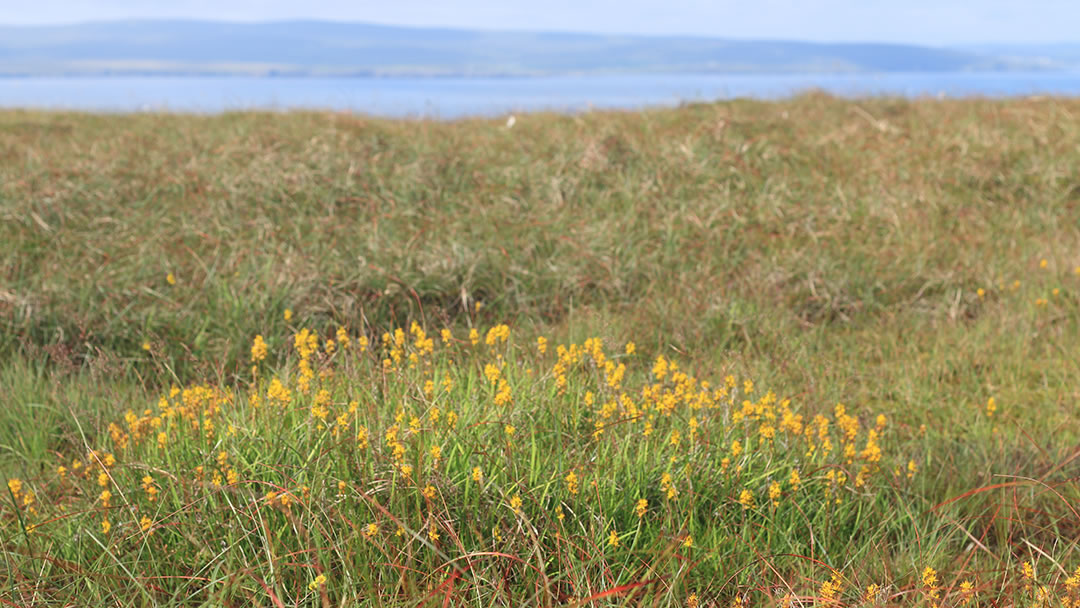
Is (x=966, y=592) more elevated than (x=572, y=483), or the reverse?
(x=572, y=483)

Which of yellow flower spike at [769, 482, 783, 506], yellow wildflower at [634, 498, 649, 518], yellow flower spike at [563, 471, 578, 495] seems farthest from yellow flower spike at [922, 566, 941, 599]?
yellow flower spike at [563, 471, 578, 495]

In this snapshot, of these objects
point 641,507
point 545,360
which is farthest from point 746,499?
point 545,360

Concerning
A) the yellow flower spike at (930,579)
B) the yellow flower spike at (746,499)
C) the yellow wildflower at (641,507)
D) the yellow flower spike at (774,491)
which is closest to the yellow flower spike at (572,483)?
the yellow wildflower at (641,507)

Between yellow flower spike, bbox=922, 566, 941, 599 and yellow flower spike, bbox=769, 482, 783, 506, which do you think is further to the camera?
yellow flower spike, bbox=769, 482, 783, 506

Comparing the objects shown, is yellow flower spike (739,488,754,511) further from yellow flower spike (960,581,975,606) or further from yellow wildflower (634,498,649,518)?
yellow flower spike (960,581,975,606)

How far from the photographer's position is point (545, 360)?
415cm

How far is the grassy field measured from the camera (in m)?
2.48

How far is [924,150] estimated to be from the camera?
907 cm

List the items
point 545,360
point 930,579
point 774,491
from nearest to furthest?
point 930,579, point 774,491, point 545,360

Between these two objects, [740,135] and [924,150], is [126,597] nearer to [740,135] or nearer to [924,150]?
[740,135]

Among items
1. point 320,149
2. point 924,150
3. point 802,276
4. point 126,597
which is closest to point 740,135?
point 924,150

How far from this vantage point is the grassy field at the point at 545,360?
8.15 feet

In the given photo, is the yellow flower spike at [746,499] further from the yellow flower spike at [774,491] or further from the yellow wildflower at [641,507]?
the yellow wildflower at [641,507]

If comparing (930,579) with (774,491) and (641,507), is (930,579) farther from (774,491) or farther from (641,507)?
(641,507)
